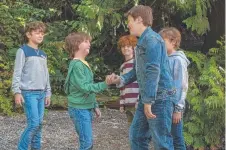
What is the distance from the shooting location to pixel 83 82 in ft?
14.5


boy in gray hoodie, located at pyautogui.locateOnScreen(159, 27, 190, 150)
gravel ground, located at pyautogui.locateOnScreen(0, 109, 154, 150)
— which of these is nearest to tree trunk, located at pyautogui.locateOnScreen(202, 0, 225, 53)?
gravel ground, located at pyautogui.locateOnScreen(0, 109, 154, 150)

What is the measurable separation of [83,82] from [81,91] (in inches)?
4.3

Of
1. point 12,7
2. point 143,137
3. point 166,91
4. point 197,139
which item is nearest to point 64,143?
point 197,139

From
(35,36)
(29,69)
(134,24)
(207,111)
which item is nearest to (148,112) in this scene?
(134,24)

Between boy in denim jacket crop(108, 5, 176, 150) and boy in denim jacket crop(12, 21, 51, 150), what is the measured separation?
4.48ft

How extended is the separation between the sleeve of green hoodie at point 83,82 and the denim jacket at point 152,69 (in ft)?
1.67

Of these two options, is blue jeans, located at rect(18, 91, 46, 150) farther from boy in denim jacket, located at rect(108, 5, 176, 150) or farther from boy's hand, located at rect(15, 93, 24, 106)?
boy in denim jacket, located at rect(108, 5, 176, 150)

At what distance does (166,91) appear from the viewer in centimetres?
395

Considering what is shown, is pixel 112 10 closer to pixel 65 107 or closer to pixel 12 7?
pixel 65 107

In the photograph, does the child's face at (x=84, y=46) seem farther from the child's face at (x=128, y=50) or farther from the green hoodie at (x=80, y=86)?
the child's face at (x=128, y=50)

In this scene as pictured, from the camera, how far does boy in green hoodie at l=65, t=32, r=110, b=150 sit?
4.45 meters

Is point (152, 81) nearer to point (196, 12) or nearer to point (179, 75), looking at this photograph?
point (179, 75)

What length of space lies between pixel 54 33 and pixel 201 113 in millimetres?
5148

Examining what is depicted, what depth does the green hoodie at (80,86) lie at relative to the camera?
441 cm
